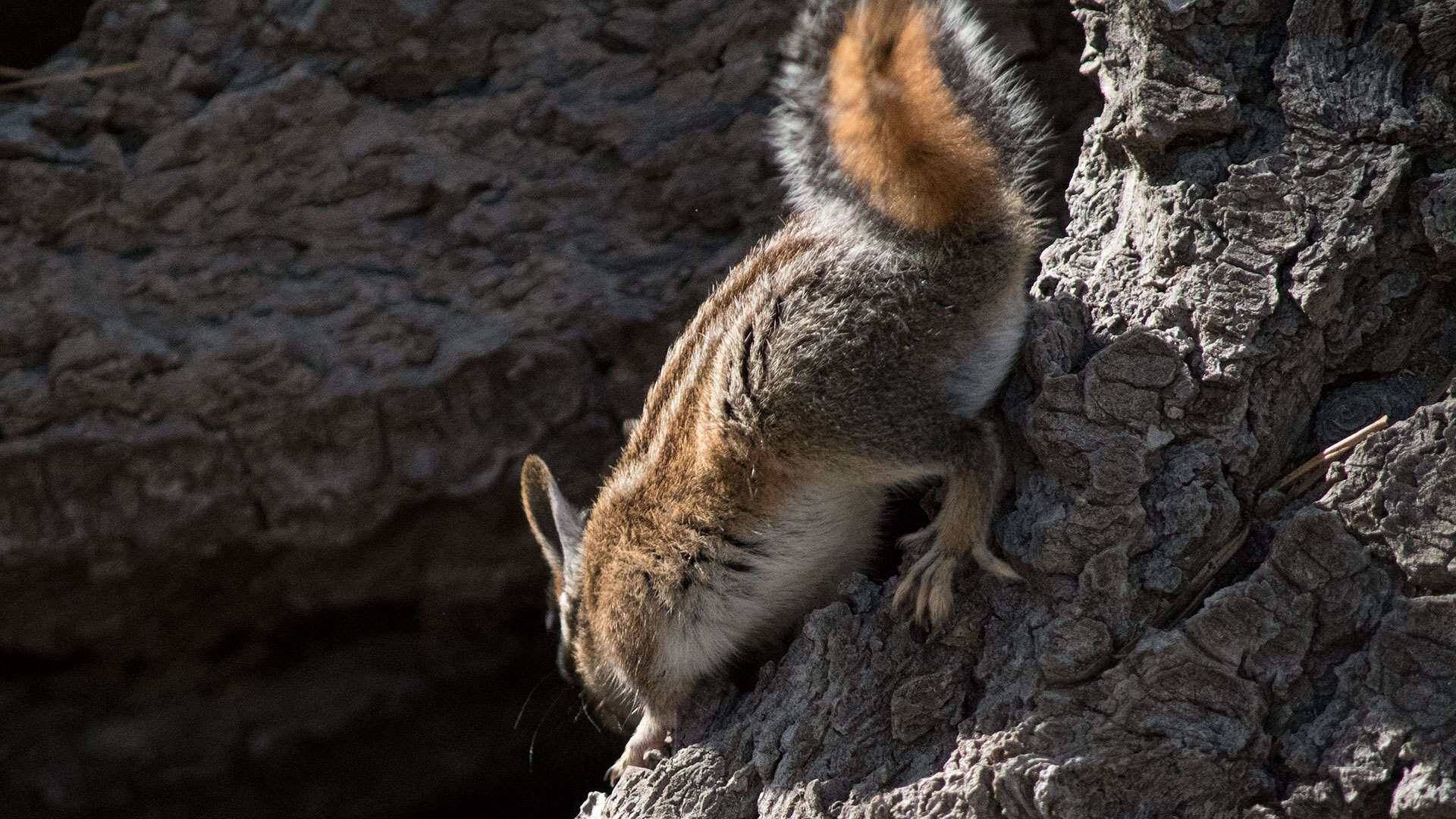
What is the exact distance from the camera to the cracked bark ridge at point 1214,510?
1.86 metres

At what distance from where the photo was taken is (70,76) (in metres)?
3.56

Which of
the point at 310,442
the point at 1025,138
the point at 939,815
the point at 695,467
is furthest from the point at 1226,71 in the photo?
the point at 310,442

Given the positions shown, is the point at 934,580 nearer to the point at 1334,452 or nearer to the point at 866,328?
the point at 866,328

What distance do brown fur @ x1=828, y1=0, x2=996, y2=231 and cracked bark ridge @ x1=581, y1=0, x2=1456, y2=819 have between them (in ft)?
1.16

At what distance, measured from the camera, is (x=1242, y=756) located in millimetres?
1864

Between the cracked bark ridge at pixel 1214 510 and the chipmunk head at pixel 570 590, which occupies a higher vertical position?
the cracked bark ridge at pixel 1214 510

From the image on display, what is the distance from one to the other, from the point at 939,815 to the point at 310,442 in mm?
2642

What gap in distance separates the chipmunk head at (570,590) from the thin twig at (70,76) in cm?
183

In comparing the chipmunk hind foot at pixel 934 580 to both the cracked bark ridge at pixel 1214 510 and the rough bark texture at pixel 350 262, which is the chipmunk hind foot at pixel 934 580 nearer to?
the cracked bark ridge at pixel 1214 510

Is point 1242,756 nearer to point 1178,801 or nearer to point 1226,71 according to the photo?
point 1178,801

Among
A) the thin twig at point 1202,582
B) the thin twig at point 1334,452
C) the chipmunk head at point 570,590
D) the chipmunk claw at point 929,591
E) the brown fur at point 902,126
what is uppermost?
the brown fur at point 902,126

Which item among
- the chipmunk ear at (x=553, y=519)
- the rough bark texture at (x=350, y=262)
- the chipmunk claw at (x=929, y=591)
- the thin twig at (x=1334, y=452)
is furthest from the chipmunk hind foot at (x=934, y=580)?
the rough bark texture at (x=350, y=262)

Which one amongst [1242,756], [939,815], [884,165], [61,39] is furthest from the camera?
[61,39]

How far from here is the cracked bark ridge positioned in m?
1.86
